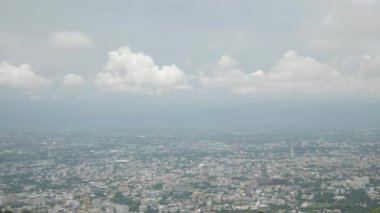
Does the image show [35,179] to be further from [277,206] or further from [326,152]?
[326,152]

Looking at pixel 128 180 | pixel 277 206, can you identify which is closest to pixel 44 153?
pixel 128 180

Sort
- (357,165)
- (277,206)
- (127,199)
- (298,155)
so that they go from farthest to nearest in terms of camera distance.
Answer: (298,155) → (357,165) → (127,199) → (277,206)

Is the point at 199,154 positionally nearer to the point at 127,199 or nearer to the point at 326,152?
the point at 326,152

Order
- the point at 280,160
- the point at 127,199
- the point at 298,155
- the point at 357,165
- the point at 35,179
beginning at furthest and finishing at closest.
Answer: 1. the point at 298,155
2. the point at 280,160
3. the point at 357,165
4. the point at 35,179
5. the point at 127,199

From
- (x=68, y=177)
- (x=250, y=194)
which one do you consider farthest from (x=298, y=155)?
(x=68, y=177)

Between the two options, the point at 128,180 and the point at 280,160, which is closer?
the point at 128,180

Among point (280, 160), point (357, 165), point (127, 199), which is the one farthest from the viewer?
point (280, 160)
